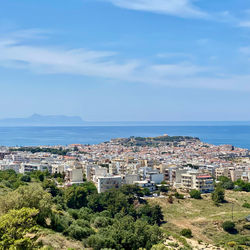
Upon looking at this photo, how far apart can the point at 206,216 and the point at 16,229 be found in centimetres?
2648

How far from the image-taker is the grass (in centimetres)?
3134

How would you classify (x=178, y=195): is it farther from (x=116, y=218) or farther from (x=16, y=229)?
(x=16, y=229)

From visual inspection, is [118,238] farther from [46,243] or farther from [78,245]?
[46,243]

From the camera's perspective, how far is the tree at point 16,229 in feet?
40.3

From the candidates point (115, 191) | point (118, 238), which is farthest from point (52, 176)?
point (118, 238)

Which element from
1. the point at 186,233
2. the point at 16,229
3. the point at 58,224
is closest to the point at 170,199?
the point at 186,233

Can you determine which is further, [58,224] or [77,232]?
[58,224]

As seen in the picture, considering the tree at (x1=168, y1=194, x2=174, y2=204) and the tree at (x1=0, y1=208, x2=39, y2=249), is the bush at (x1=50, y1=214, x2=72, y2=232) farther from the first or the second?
the tree at (x1=168, y1=194, x2=174, y2=204)

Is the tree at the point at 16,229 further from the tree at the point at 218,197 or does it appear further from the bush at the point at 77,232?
the tree at the point at 218,197

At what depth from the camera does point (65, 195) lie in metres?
35.8

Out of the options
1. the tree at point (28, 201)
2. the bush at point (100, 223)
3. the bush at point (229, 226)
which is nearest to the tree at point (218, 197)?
the bush at point (229, 226)

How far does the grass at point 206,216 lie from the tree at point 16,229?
1903 cm

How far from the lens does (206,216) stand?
1422 inches

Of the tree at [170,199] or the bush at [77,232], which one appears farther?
the tree at [170,199]
